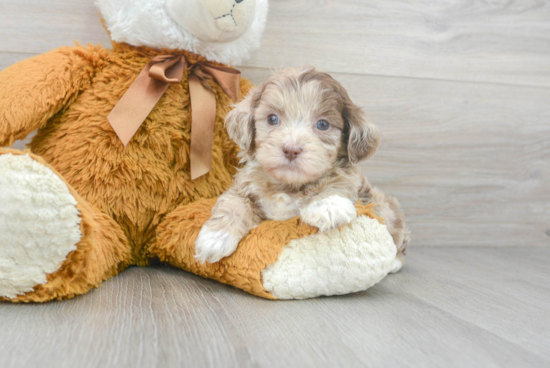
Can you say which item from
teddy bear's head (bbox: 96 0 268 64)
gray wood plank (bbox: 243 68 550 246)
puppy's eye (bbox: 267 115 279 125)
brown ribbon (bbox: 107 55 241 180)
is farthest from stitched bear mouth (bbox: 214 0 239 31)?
gray wood plank (bbox: 243 68 550 246)

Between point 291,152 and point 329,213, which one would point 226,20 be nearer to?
point 291,152

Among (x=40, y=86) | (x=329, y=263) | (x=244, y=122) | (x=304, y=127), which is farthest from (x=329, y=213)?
(x=40, y=86)

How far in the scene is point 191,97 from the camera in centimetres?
152

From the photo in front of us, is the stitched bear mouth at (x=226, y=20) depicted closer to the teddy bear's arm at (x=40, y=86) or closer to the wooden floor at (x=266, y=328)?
the teddy bear's arm at (x=40, y=86)

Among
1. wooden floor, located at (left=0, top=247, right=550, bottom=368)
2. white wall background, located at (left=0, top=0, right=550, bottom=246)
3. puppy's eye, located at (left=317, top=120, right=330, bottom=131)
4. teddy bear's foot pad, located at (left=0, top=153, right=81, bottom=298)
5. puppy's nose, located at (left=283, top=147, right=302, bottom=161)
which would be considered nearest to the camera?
wooden floor, located at (left=0, top=247, right=550, bottom=368)

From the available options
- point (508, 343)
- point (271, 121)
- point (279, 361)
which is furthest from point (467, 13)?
point (279, 361)

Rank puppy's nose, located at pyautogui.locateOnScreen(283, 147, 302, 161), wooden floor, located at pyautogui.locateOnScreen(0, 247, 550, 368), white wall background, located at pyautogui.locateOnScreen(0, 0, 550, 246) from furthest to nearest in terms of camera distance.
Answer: white wall background, located at pyautogui.locateOnScreen(0, 0, 550, 246), puppy's nose, located at pyautogui.locateOnScreen(283, 147, 302, 161), wooden floor, located at pyautogui.locateOnScreen(0, 247, 550, 368)

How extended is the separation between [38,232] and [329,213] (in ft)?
2.43

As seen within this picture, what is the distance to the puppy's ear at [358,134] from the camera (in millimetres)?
1336

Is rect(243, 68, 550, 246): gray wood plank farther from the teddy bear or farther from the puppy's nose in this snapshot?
the puppy's nose

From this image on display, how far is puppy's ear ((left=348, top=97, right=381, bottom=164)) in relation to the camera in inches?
52.6

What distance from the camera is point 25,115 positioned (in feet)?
4.46

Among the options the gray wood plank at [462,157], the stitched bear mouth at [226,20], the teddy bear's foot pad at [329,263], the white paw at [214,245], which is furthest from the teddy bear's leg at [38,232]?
the gray wood plank at [462,157]

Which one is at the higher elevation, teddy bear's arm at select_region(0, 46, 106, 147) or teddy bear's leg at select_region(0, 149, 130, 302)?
teddy bear's arm at select_region(0, 46, 106, 147)
